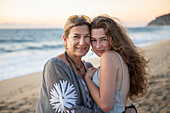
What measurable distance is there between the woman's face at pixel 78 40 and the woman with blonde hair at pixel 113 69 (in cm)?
10

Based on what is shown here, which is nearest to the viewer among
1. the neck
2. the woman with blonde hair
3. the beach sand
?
the woman with blonde hair

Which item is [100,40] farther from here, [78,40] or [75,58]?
[75,58]

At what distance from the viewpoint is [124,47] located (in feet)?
7.38

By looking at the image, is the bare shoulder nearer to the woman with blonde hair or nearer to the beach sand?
the woman with blonde hair

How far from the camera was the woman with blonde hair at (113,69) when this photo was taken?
197 centimetres

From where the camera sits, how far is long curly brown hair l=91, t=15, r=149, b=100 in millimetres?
2193

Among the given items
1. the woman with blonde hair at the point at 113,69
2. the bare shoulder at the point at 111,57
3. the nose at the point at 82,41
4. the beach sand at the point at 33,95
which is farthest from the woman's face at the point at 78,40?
the beach sand at the point at 33,95

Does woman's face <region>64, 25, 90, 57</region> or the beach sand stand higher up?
woman's face <region>64, 25, 90, 57</region>

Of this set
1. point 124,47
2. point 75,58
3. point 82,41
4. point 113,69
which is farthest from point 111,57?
point 75,58

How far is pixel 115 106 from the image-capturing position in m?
2.12

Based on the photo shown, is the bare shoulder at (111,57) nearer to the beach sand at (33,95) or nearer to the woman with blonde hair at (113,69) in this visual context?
the woman with blonde hair at (113,69)

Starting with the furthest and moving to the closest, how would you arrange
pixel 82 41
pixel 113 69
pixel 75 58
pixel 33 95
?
pixel 33 95
pixel 75 58
pixel 82 41
pixel 113 69

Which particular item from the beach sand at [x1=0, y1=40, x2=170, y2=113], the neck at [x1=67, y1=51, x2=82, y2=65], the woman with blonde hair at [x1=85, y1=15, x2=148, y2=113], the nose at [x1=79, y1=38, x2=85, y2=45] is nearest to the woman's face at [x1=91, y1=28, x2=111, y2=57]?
the woman with blonde hair at [x1=85, y1=15, x2=148, y2=113]

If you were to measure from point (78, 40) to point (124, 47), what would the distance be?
25.2 inches
